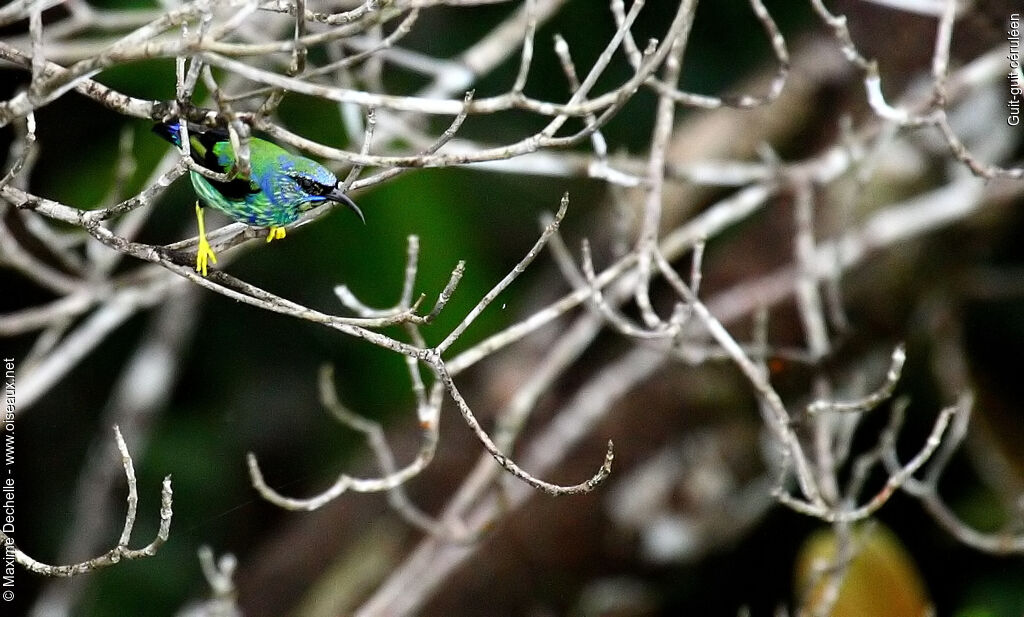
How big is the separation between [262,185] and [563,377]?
301 cm

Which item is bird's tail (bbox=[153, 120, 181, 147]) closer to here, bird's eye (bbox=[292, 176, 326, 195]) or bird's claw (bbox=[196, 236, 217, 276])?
bird's claw (bbox=[196, 236, 217, 276])

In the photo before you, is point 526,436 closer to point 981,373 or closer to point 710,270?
point 710,270

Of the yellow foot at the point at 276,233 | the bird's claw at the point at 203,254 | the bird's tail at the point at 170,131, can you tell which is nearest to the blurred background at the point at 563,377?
the yellow foot at the point at 276,233

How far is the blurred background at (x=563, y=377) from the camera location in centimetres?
507

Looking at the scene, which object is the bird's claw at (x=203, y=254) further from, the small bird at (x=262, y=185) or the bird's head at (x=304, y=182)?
the bird's head at (x=304, y=182)

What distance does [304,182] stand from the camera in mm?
2590

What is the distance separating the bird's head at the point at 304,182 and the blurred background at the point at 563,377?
7.20ft

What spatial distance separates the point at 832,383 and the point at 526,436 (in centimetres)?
140

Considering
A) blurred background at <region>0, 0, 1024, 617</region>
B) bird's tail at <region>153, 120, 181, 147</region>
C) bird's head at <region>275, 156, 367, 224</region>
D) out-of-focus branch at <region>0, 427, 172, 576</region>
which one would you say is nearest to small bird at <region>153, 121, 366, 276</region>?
bird's head at <region>275, 156, 367, 224</region>

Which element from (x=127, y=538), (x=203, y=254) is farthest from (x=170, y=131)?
(x=127, y=538)

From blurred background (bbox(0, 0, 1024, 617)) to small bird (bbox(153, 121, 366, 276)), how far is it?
216 cm

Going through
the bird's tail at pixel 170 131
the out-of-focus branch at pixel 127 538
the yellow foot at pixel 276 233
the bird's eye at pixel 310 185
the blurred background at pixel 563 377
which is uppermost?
the bird's tail at pixel 170 131

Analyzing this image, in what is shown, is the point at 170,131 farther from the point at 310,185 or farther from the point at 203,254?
the point at 310,185

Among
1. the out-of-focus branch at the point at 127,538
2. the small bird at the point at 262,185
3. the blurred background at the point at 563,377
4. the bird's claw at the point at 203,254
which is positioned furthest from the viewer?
the blurred background at the point at 563,377
